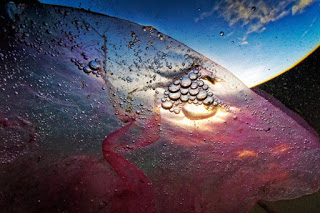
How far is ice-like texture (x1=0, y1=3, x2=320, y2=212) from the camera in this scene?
1.76ft

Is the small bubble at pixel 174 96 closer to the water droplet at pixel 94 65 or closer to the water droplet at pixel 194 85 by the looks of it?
the water droplet at pixel 194 85

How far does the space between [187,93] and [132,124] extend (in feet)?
0.65

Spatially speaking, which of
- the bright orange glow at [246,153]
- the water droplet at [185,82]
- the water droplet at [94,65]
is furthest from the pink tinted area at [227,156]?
the water droplet at [94,65]

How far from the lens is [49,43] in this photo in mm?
600

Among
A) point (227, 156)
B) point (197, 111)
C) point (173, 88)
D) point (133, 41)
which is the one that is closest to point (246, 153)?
point (227, 156)

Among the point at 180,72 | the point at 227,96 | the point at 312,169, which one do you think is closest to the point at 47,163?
the point at 180,72

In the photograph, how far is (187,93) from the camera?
0.62 metres

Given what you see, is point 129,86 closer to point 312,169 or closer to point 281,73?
point 281,73

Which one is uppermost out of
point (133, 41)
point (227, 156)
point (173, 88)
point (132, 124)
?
point (133, 41)

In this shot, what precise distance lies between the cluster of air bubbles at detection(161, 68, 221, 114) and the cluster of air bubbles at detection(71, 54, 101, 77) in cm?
22

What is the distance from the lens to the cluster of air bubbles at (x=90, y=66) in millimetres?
600

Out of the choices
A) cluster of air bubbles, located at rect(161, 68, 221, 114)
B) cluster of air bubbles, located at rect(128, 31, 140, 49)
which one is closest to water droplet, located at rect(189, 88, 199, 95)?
cluster of air bubbles, located at rect(161, 68, 221, 114)

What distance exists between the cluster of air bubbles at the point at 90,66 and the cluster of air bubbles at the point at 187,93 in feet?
0.71

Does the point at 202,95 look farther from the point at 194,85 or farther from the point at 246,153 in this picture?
the point at 246,153
